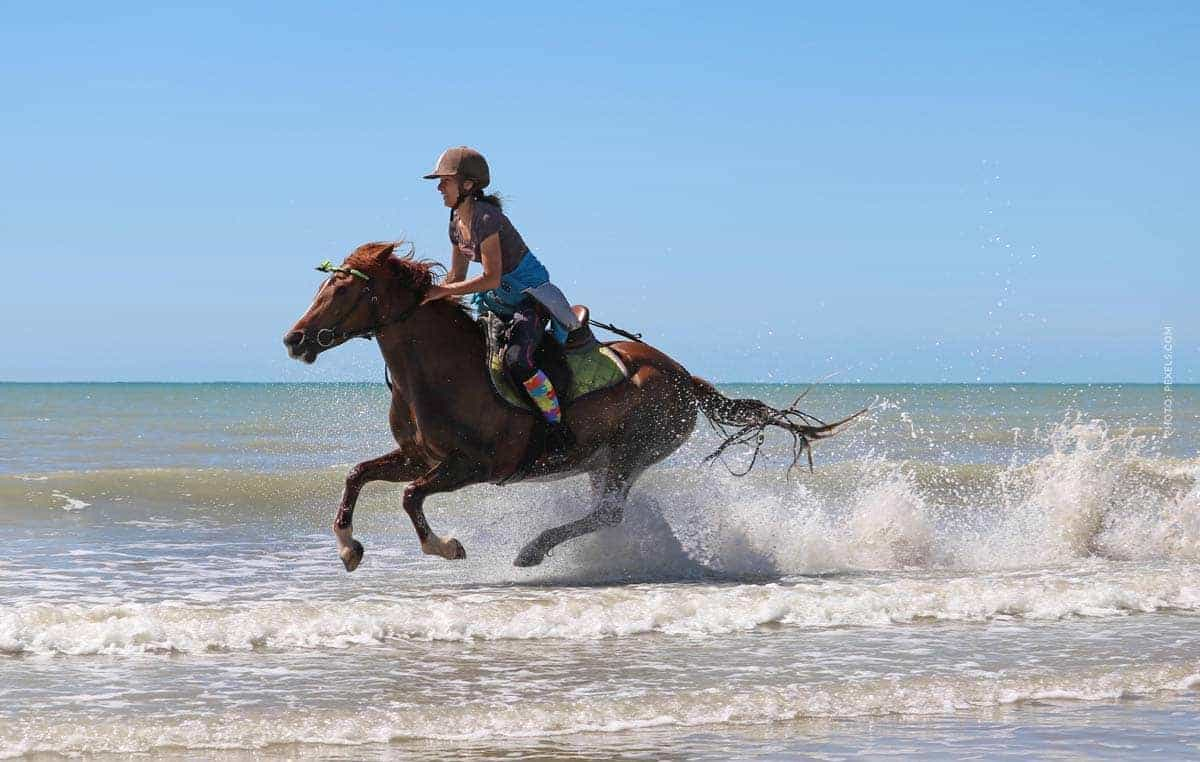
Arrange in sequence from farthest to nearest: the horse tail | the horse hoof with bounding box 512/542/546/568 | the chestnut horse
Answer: the horse tail < the horse hoof with bounding box 512/542/546/568 < the chestnut horse

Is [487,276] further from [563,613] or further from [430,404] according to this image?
[563,613]

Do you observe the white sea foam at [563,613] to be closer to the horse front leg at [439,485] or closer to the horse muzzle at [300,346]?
the horse front leg at [439,485]

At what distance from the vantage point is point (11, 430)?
33.9 m

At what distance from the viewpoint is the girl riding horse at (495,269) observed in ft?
29.2

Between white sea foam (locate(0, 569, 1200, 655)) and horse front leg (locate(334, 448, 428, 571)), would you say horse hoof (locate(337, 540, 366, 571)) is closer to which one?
horse front leg (locate(334, 448, 428, 571))

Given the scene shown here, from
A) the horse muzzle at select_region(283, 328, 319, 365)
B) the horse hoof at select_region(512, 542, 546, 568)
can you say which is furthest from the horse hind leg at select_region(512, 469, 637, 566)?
the horse muzzle at select_region(283, 328, 319, 365)

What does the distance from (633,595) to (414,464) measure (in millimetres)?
1725

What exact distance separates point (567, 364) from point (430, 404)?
1.11m

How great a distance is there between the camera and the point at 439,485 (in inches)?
349

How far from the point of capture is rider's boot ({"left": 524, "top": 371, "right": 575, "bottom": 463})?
360 inches

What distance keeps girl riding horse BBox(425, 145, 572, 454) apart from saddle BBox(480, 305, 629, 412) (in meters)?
0.06

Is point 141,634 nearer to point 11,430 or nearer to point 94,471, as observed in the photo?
point 94,471

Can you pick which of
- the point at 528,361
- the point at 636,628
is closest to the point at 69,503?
the point at 528,361

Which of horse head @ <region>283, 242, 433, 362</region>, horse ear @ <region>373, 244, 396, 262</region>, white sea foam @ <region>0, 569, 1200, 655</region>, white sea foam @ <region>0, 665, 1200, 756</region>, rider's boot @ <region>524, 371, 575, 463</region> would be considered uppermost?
horse ear @ <region>373, 244, 396, 262</region>
